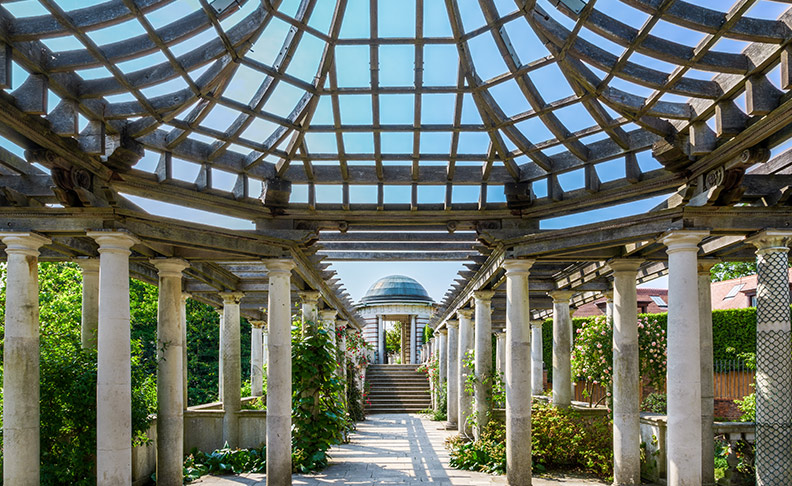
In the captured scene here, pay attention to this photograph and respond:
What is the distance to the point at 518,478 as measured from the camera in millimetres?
12320

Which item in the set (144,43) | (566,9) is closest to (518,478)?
(566,9)

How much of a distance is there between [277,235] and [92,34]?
5.59m

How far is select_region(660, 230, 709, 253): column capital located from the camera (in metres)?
9.79

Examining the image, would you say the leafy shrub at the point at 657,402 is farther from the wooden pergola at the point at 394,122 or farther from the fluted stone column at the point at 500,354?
the wooden pergola at the point at 394,122

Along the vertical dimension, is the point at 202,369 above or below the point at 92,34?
below

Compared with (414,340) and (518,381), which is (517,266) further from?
(414,340)

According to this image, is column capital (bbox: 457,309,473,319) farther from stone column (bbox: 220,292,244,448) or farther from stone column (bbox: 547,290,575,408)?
stone column (bbox: 220,292,244,448)

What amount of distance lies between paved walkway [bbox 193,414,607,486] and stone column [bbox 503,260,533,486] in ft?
2.41

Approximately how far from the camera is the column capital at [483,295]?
57.6 feet

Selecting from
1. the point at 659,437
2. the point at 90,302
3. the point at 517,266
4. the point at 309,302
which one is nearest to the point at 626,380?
the point at 659,437

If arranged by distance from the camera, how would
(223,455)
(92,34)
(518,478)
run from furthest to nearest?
1. (223,455)
2. (518,478)
3. (92,34)

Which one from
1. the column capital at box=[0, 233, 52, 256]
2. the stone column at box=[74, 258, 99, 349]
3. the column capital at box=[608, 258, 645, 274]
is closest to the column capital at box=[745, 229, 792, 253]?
the column capital at box=[608, 258, 645, 274]

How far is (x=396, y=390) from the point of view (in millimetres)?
35125

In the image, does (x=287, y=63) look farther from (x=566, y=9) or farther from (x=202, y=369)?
(x=202, y=369)
